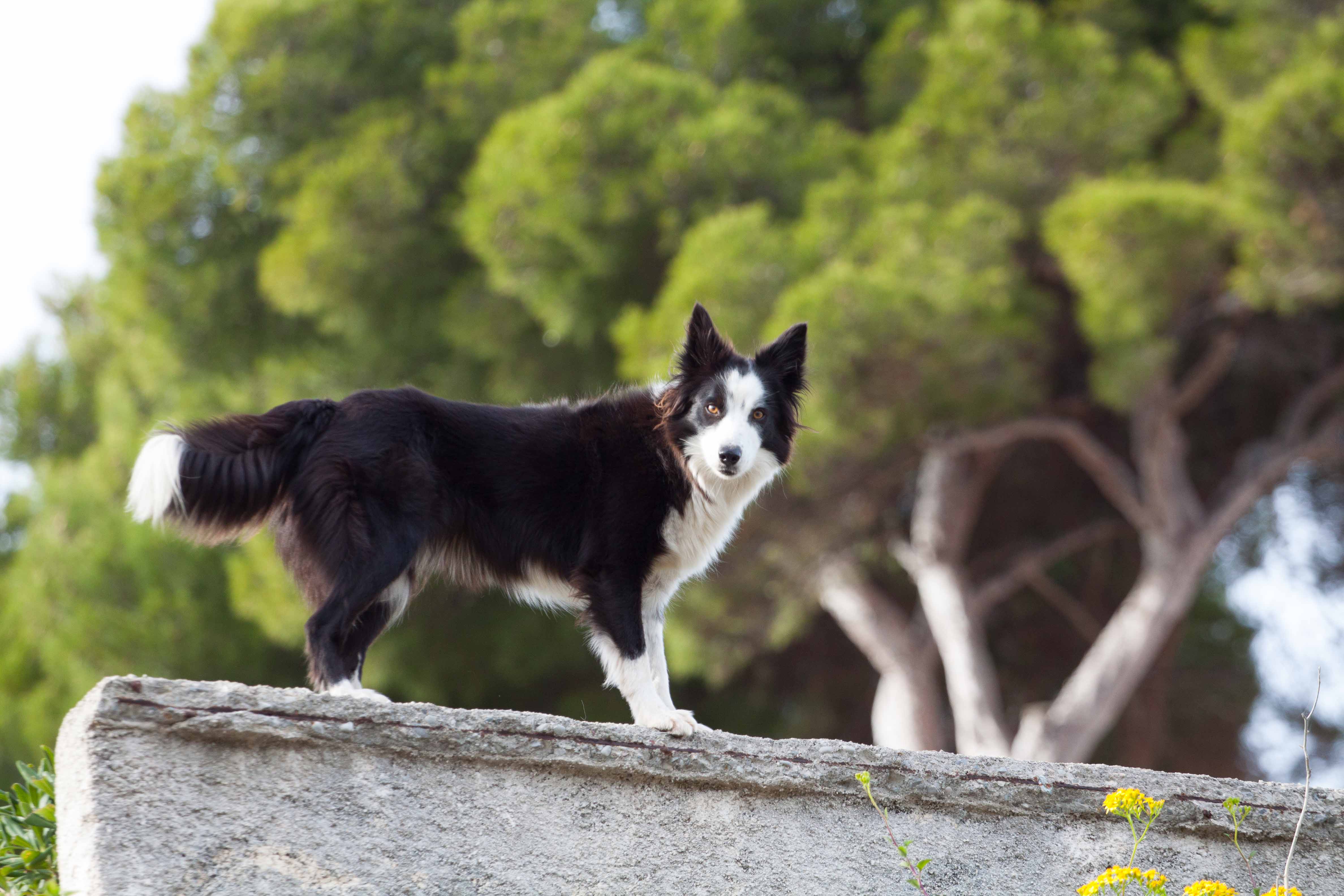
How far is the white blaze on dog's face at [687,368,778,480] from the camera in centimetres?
395

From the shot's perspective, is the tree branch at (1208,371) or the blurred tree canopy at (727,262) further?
the tree branch at (1208,371)

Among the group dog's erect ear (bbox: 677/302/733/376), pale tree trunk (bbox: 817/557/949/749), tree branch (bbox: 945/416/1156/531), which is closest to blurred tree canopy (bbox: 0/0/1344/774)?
tree branch (bbox: 945/416/1156/531)

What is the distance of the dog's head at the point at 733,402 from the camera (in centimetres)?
401

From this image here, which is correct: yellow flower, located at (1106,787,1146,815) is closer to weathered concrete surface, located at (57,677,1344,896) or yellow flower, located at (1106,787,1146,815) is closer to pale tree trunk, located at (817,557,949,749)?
weathered concrete surface, located at (57,677,1344,896)

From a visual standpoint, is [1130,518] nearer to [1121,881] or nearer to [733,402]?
[733,402]

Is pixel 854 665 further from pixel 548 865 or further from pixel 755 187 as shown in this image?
pixel 548 865

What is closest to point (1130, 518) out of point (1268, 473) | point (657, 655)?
point (1268, 473)

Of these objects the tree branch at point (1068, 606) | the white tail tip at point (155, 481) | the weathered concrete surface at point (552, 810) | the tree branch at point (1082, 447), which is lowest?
the weathered concrete surface at point (552, 810)

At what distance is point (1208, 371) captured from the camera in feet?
34.1

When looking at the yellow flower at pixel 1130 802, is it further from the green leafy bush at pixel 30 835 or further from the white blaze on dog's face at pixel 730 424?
the green leafy bush at pixel 30 835

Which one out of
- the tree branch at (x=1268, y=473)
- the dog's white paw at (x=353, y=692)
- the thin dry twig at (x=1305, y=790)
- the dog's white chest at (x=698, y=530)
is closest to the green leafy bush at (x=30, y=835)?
the dog's white paw at (x=353, y=692)

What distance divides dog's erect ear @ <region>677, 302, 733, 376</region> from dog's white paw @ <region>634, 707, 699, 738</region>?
119 cm

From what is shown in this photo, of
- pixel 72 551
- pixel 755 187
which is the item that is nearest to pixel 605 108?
pixel 755 187

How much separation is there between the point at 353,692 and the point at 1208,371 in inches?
349
